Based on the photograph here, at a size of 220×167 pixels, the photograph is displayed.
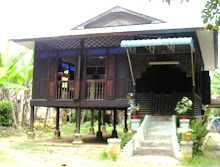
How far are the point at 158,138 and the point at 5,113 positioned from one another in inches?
421

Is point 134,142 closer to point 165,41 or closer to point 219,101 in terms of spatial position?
point 165,41

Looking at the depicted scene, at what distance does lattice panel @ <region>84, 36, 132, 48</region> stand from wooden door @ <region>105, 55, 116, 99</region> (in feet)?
1.82

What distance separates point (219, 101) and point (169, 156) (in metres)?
14.7

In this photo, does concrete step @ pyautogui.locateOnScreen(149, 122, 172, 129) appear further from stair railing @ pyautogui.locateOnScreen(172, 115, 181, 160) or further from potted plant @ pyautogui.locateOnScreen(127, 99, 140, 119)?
stair railing @ pyautogui.locateOnScreen(172, 115, 181, 160)

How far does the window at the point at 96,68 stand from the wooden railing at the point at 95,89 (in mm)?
2757

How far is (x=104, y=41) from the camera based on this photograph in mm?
13227

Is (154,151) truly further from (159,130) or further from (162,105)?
(162,105)

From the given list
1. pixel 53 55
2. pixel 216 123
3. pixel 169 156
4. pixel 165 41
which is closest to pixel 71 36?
pixel 53 55

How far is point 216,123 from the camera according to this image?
70.9 feet

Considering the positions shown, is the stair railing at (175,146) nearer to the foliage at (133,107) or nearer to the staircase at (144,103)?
the foliage at (133,107)

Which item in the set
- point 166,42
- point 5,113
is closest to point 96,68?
point 5,113

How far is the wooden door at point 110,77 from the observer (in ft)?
42.1

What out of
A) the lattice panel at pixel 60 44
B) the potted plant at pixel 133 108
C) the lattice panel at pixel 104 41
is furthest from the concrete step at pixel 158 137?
the lattice panel at pixel 60 44

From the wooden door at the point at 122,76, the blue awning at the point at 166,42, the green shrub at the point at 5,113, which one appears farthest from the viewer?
the green shrub at the point at 5,113
